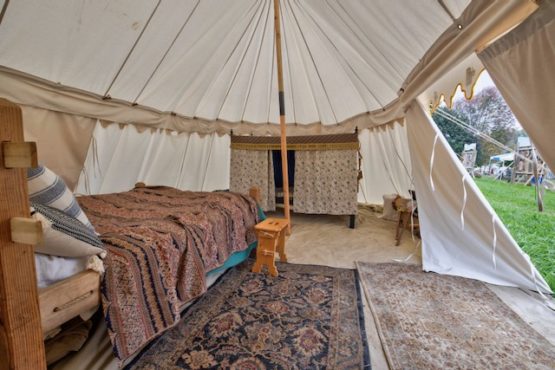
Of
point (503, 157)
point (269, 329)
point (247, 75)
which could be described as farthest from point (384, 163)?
point (269, 329)

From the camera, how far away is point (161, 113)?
138 inches

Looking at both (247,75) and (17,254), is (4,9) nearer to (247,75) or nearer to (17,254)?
(17,254)

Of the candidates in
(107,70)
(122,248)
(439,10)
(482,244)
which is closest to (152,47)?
(107,70)

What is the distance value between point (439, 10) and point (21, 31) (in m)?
2.98

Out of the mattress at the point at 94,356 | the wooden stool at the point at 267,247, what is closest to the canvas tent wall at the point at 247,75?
the wooden stool at the point at 267,247

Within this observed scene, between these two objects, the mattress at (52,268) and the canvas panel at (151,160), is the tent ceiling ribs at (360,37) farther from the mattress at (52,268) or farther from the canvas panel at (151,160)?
the canvas panel at (151,160)

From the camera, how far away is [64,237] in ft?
2.77

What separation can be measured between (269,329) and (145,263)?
855 millimetres

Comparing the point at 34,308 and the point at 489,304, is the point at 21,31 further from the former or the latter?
the point at 489,304

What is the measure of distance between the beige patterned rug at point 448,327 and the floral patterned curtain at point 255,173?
2284mm

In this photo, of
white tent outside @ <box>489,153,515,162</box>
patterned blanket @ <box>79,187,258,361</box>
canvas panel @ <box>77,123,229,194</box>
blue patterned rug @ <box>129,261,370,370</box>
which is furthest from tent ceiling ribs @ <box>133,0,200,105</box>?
white tent outside @ <box>489,153,515,162</box>

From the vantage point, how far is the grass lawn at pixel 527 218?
237cm

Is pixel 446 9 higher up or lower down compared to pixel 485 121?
higher up

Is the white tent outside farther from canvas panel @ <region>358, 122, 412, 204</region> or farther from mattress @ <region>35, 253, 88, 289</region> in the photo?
mattress @ <region>35, 253, 88, 289</region>
